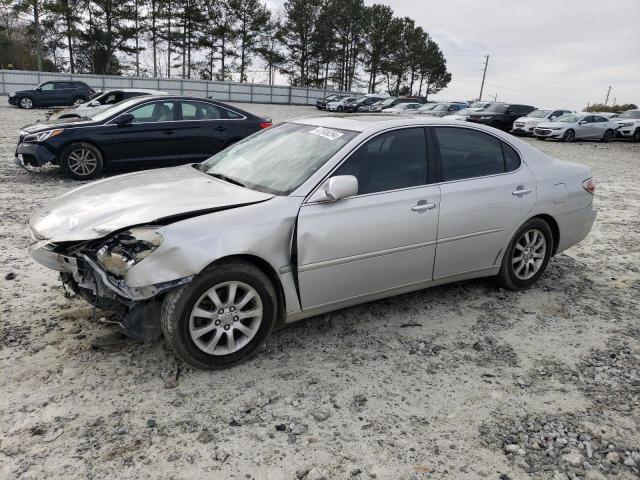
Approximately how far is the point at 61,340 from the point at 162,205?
1.25 metres

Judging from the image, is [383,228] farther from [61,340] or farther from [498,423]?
[61,340]

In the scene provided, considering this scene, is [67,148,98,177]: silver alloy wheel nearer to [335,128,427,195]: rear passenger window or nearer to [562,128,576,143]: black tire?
[335,128,427,195]: rear passenger window

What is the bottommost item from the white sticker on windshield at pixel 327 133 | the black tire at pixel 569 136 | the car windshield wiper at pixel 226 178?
the black tire at pixel 569 136

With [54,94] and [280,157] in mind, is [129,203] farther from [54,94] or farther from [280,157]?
[54,94]

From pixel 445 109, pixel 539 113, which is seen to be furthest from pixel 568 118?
pixel 445 109

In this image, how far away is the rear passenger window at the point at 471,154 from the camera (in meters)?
4.26

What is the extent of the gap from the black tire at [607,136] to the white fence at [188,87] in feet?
82.4

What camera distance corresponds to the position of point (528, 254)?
485 centimetres

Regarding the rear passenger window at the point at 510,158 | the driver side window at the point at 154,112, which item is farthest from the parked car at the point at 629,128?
the rear passenger window at the point at 510,158

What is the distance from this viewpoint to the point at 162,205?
338cm

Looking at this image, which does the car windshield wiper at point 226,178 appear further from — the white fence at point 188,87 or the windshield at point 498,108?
the white fence at point 188,87

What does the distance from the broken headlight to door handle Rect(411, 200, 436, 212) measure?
74.6 inches

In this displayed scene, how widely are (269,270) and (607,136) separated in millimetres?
27586

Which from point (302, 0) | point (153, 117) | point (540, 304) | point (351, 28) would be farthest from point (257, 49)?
point (540, 304)
